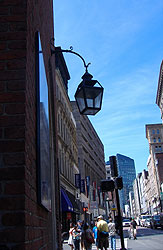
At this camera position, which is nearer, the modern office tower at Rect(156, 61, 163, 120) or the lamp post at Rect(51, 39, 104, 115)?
the lamp post at Rect(51, 39, 104, 115)

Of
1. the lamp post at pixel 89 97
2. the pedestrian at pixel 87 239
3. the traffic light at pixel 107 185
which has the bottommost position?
the pedestrian at pixel 87 239

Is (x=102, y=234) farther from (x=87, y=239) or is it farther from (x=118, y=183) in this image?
(x=118, y=183)

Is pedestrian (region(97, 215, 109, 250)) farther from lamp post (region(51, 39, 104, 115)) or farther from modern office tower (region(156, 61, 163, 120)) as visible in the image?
modern office tower (region(156, 61, 163, 120))

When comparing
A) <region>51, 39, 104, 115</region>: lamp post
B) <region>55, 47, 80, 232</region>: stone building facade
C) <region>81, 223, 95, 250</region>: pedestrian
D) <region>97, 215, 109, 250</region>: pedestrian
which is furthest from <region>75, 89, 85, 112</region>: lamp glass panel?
<region>55, 47, 80, 232</region>: stone building facade

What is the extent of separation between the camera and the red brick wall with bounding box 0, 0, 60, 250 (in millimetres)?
1849

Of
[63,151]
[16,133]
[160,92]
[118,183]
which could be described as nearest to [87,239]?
[118,183]

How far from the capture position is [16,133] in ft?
6.82

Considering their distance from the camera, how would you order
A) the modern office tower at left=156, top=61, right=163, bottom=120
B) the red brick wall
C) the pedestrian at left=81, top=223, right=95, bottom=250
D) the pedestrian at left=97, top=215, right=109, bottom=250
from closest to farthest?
the red brick wall
the pedestrian at left=81, top=223, right=95, bottom=250
the pedestrian at left=97, top=215, right=109, bottom=250
the modern office tower at left=156, top=61, right=163, bottom=120

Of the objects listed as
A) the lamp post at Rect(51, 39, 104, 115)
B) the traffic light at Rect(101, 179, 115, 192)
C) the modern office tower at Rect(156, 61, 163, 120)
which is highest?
the modern office tower at Rect(156, 61, 163, 120)

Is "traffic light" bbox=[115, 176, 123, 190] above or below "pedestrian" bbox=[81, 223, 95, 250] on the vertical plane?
above

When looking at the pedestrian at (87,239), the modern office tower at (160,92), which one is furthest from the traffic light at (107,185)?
the modern office tower at (160,92)

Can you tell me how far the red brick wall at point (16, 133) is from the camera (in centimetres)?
185

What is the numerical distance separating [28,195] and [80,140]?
4911 centimetres

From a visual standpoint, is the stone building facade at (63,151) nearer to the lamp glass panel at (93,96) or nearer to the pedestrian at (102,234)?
the pedestrian at (102,234)
